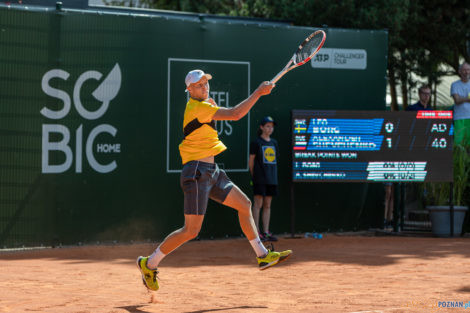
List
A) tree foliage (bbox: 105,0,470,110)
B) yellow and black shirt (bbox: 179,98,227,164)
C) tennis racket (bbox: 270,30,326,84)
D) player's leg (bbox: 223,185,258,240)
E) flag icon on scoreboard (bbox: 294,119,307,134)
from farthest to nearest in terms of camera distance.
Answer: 1. tree foliage (bbox: 105,0,470,110)
2. flag icon on scoreboard (bbox: 294,119,307,134)
3. tennis racket (bbox: 270,30,326,84)
4. player's leg (bbox: 223,185,258,240)
5. yellow and black shirt (bbox: 179,98,227,164)

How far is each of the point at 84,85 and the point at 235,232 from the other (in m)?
3.14

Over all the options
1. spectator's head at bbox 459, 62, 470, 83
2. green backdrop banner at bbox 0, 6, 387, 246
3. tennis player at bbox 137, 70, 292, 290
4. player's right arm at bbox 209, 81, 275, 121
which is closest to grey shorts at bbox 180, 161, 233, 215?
tennis player at bbox 137, 70, 292, 290

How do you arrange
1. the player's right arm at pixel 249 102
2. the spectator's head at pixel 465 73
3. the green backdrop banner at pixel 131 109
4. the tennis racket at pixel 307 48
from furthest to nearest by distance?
the spectator's head at pixel 465 73 < the green backdrop banner at pixel 131 109 < the tennis racket at pixel 307 48 < the player's right arm at pixel 249 102

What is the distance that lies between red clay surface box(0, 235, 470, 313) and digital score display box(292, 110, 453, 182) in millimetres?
1068

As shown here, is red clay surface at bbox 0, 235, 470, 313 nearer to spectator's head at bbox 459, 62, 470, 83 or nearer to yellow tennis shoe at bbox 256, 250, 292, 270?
yellow tennis shoe at bbox 256, 250, 292, 270

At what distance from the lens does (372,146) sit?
11.9 metres

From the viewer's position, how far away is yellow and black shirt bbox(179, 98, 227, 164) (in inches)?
272

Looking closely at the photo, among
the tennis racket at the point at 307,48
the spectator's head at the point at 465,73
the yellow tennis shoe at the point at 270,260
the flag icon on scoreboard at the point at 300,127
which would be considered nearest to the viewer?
the yellow tennis shoe at the point at 270,260

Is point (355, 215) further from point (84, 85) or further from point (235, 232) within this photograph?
point (84, 85)

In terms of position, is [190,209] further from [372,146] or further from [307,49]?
[372,146]

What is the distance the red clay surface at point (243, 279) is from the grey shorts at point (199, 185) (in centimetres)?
84

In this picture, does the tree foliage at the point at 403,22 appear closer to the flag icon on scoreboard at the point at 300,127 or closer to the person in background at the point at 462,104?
the person in background at the point at 462,104

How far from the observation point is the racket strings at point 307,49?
24.8 feet

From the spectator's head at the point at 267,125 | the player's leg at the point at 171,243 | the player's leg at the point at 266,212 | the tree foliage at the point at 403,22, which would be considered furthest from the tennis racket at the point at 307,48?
the tree foliage at the point at 403,22
